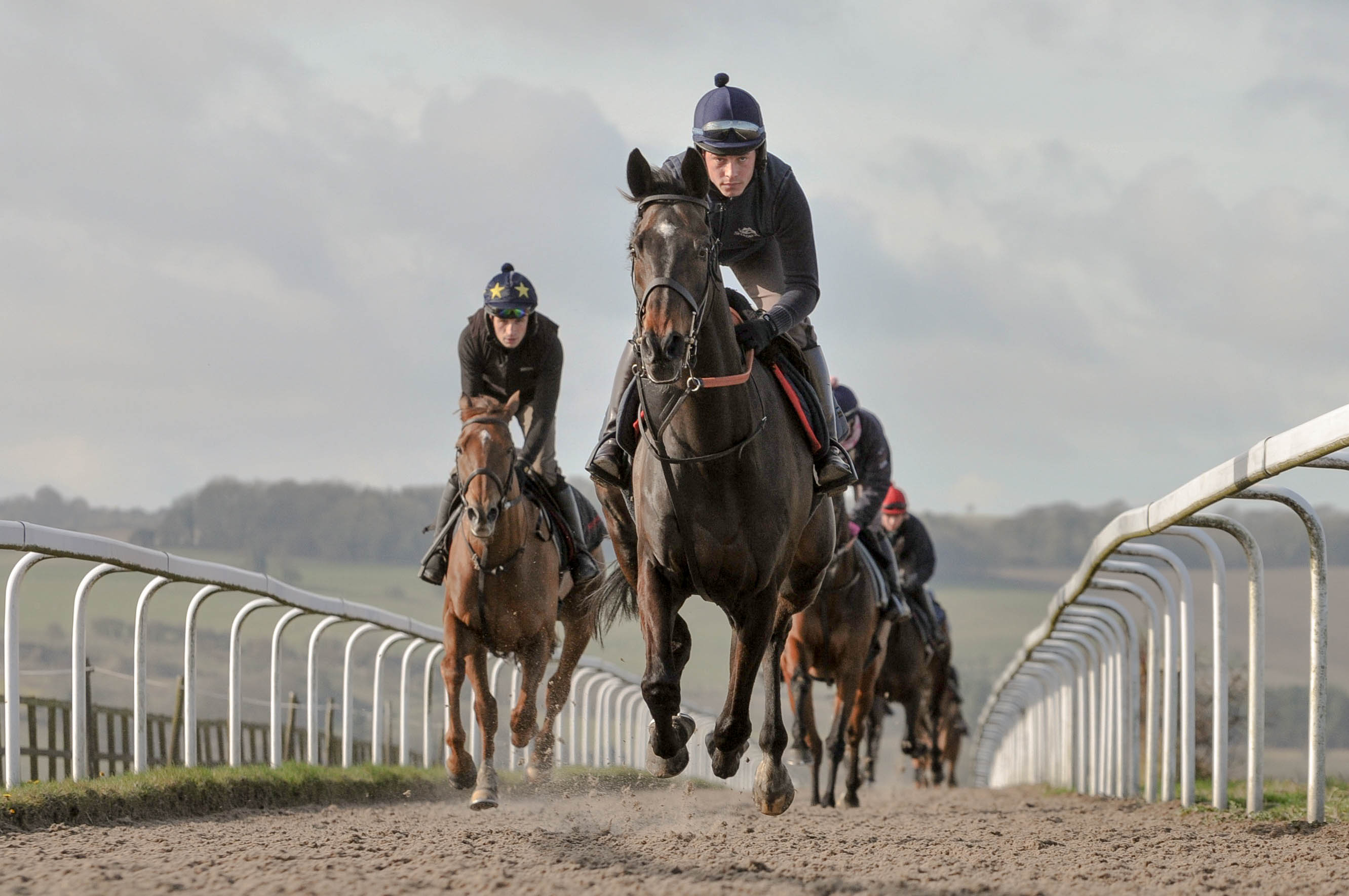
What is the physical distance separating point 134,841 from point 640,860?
6.15 feet

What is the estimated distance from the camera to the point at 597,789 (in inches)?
419

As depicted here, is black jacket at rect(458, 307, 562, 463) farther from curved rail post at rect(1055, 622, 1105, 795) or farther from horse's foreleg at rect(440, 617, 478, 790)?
curved rail post at rect(1055, 622, 1105, 795)

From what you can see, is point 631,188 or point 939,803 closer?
point 631,188

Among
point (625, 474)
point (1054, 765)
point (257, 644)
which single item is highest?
point (625, 474)

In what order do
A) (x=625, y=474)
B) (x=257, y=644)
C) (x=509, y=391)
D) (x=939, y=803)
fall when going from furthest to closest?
(x=257, y=644) < (x=939, y=803) < (x=509, y=391) < (x=625, y=474)

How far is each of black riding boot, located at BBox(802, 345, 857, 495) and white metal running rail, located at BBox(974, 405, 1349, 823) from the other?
1613 millimetres

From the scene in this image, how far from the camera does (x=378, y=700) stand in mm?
12078

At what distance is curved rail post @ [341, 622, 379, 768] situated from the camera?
37.1 ft

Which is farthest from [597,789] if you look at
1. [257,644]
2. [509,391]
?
[257,644]

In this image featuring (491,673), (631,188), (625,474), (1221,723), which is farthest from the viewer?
(491,673)

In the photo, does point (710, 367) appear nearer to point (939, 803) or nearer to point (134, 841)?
point (134, 841)

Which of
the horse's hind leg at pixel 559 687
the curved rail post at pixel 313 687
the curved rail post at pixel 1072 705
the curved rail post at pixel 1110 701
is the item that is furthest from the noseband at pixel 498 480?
the curved rail post at pixel 1072 705

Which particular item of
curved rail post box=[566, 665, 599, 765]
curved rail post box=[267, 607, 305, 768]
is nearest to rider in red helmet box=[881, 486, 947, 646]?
curved rail post box=[566, 665, 599, 765]

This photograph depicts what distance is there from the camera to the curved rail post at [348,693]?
1130 cm
